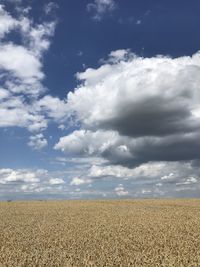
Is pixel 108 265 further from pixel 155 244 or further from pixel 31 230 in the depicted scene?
pixel 31 230

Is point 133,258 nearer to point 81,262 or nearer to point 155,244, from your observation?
point 81,262

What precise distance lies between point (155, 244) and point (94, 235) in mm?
4512

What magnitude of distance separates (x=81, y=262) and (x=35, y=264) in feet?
6.18

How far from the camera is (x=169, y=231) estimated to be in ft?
89.9

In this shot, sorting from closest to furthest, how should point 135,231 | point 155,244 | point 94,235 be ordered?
point 155,244 → point 94,235 → point 135,231

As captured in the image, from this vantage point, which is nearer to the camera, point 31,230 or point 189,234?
point 189,234

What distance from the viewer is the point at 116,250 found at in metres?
19.8

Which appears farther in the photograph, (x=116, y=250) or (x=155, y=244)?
(x=155, y=244)

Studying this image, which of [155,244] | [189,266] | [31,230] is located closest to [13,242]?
[31,230]

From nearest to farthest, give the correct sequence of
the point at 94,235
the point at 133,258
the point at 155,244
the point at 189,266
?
1. the point at 189,266
2. the point at 133,258
3. the point at 155,244
4. the point at 94,235

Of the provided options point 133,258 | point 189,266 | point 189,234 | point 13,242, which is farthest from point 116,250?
point 189,234

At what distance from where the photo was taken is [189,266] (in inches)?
626

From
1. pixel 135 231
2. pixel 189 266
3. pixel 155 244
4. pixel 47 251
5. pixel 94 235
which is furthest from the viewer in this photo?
pixel 135 231

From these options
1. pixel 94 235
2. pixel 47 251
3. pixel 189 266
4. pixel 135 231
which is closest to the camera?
pixel 189 266
